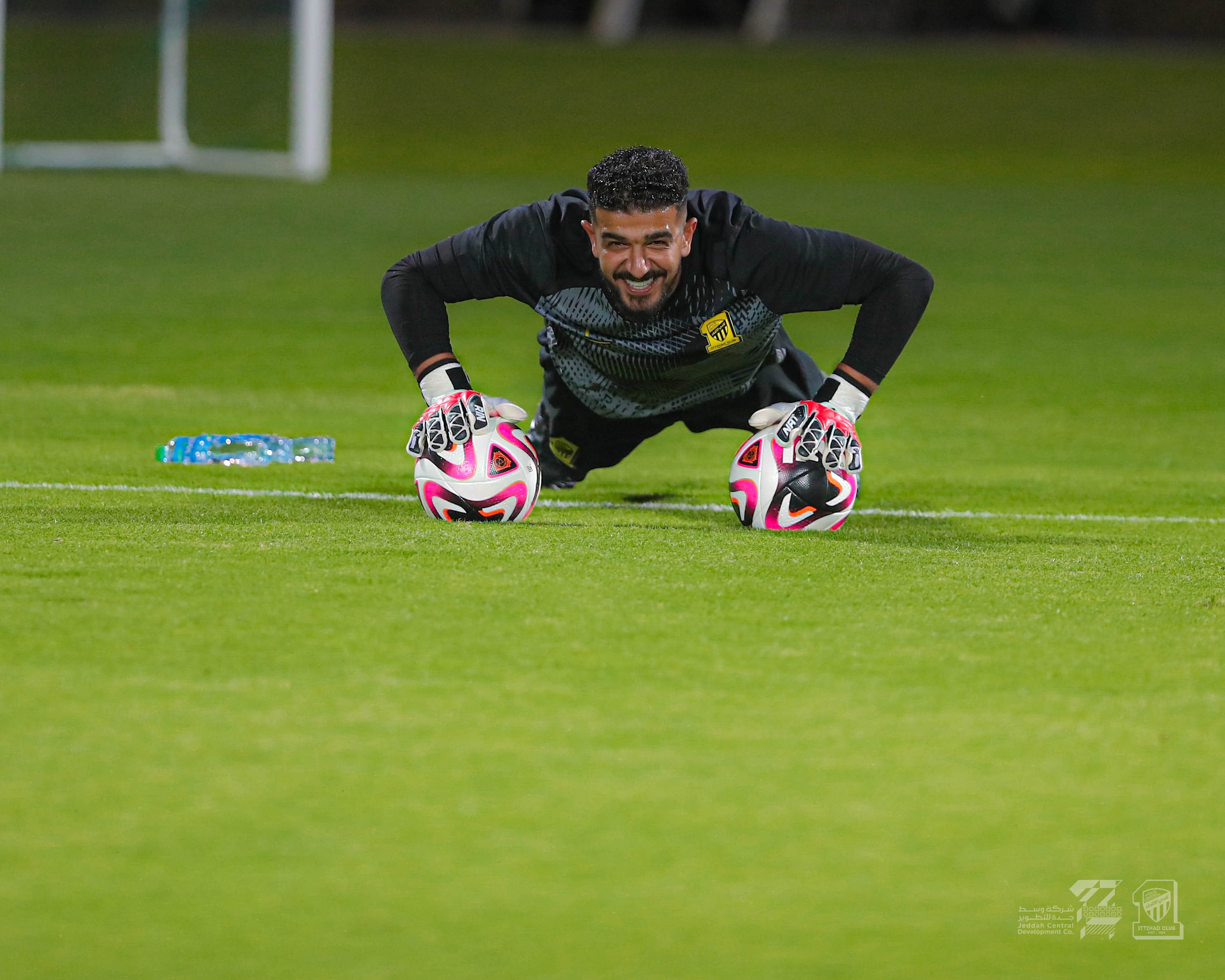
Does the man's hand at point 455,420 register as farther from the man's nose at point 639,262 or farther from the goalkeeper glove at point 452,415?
the man's nose at point 639,262

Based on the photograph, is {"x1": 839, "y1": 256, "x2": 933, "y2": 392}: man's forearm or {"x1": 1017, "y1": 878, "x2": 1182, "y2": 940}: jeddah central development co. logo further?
{"x1": 839, "y1": 256, "x2": 933, "y2": 392}: man's forearm

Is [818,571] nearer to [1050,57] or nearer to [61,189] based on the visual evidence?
[61,189]

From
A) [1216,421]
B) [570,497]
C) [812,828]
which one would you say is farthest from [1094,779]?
[1216,421]

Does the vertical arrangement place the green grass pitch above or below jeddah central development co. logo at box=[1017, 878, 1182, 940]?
above

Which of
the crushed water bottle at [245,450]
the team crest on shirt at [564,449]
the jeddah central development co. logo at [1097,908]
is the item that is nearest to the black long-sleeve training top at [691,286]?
the team crest on shirt at [564,449]

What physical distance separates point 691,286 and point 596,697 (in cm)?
203

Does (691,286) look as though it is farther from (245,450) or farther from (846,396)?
(245,450)

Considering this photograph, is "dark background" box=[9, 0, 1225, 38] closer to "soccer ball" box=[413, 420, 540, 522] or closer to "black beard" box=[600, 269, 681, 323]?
"black beard" box=[600, 269, 681, 323]

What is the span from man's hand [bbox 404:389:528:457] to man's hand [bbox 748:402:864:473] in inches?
29.8

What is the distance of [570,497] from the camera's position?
21.0ft

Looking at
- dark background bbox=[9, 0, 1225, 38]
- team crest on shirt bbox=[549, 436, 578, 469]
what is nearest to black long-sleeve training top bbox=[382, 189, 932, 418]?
team crest on shirt bbox=[549, 436, 578, 469]

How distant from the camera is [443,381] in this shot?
18.7 ft

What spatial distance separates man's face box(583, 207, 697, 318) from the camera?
5238mm

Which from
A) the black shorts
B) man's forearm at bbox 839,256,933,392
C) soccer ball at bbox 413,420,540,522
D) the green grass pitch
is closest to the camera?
the green grass pitch
